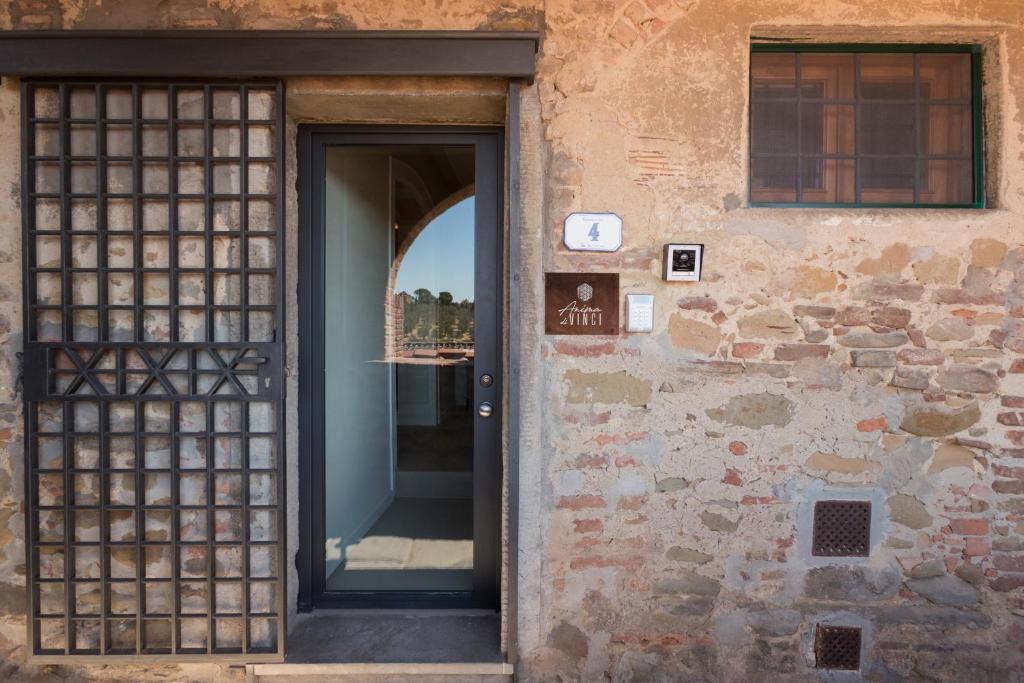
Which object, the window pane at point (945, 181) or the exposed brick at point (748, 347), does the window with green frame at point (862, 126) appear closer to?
the window pane at point (945, 181)

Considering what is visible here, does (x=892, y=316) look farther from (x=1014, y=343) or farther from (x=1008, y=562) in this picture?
(x=1008, y=562)

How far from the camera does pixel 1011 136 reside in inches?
93.4

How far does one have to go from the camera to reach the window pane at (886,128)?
2529 millimetres

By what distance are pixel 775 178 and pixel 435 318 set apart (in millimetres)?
1854

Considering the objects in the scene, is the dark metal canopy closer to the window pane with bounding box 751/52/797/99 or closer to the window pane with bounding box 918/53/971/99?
the window pane with bounding box 751/52/797/99

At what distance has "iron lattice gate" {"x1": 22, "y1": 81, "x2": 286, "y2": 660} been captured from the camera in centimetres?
238

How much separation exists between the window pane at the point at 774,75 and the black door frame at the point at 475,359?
127cm

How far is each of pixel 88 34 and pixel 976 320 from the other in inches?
165

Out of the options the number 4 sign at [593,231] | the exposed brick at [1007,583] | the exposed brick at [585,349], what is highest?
the number 4 sign at [593,231]

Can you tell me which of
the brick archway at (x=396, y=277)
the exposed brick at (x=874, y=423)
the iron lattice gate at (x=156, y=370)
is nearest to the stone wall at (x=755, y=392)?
the exposed brick at (x=874, y=423)

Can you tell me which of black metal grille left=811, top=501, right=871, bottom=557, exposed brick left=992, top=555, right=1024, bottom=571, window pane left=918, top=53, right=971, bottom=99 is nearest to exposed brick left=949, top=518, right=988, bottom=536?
exposed brick left=992, top=555, right=1024, bottom=571

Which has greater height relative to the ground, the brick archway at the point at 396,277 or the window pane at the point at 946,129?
the window pane at the point at 946,129

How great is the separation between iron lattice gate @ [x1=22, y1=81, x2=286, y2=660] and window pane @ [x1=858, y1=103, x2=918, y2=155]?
9.18 ft

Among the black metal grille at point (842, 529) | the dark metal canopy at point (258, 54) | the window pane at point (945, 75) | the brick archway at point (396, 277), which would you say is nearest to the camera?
the dark metal canopy at point (258, 54)
